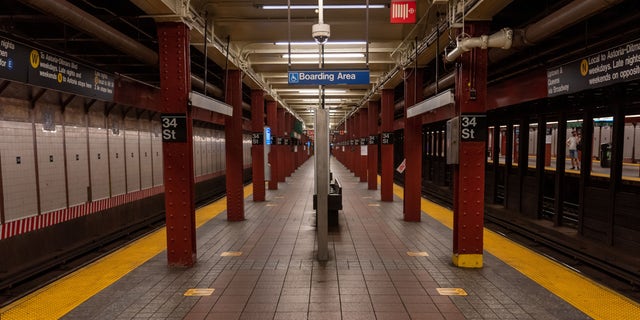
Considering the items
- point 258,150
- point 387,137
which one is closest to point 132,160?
point 258,150

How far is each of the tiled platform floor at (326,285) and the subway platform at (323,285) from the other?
0.5 inches

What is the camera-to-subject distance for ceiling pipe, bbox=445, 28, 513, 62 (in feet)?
17.0

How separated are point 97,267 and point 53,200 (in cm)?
257

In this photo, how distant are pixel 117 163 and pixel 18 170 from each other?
352 cm

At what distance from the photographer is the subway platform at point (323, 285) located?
426 centimetres

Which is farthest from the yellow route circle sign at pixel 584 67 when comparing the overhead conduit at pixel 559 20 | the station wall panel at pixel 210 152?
the station wall panel at pixel 210 152

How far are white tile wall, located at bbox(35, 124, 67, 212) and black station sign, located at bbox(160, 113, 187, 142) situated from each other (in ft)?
10.3

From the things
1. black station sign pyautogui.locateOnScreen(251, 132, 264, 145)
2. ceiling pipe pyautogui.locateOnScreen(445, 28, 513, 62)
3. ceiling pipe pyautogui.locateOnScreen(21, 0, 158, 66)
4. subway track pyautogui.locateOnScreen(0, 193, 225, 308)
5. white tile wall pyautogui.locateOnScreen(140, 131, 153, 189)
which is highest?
ceiling pipe pyautogui.locateOnScreen(21, 0, 158, 66)

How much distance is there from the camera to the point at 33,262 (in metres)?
6.22

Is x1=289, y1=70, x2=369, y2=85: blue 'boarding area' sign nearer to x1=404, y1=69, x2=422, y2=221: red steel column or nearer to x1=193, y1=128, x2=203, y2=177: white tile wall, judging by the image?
x1=404, y1=69, x2=422, y2=221: red steel column

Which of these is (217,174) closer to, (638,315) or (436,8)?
(436,8)

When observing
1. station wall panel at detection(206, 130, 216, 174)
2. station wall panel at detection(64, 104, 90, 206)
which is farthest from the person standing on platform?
station wall panel at detection(206, 130, 216, 174)

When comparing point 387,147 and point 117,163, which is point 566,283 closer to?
point 387,147

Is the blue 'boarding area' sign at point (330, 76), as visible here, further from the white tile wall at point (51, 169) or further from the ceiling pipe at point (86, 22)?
the white tile wall at point (51, 169)
